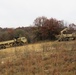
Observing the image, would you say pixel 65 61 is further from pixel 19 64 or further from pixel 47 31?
pixel 47 31

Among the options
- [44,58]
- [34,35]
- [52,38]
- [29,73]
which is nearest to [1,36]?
[34,35]

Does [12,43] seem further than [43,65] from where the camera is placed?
Yes

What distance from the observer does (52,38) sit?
28.8 metres

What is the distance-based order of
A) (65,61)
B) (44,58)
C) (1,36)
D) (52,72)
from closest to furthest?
1. (52,72)
2. (65,61)
3. (44,58)
4. (1,36)

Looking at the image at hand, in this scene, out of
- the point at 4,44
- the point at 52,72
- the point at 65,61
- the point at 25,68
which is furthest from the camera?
the point at 4,44

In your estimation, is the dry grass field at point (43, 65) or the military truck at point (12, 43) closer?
the dry grass field at point (43, 65)

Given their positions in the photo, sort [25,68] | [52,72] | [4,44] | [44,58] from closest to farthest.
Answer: [52,72] < [25,68] < [44,58] < [4,44]

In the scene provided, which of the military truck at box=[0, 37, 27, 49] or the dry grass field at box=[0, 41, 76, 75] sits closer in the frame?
the dry grass field at box=[0, 41, 76, 75]

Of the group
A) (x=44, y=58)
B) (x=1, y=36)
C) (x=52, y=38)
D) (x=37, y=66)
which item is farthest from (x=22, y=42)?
(x=37, y=66)

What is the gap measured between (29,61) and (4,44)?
14273mm

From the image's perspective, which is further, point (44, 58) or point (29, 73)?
point (44, 58)

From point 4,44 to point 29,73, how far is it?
53.1 ft

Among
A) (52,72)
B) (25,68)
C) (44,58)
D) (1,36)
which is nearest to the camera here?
(52,72)

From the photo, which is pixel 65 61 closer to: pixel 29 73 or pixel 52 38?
pixel 29 73
